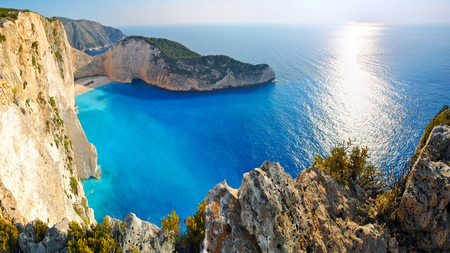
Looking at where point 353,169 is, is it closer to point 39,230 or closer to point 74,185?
point 39,230

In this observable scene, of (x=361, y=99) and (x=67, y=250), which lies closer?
(x=67, y=250)

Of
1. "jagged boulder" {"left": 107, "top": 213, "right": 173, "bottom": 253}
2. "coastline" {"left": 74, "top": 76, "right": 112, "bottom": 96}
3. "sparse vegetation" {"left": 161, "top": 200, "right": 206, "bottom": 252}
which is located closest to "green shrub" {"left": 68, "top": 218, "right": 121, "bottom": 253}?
"jagged boulder" {"left": 107, "top": 213, "right": 173, "bottom": 253}

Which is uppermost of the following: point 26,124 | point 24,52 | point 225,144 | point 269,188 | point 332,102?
point 24,52

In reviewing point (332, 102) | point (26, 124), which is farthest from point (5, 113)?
point (332, 102)

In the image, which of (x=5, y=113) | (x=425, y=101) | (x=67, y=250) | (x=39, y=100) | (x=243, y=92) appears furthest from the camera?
(x=243, y=92)

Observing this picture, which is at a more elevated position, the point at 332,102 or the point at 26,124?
the point at 26,124

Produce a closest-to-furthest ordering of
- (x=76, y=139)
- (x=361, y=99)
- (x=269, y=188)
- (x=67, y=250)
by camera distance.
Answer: (x=67, y=250)
(x=269, y=188)
(x=76, y=139)
(x=361, y=99)

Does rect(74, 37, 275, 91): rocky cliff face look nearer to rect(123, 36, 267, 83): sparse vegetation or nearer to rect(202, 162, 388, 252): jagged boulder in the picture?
rect(123, 36, 267, 83): sparse vegetation

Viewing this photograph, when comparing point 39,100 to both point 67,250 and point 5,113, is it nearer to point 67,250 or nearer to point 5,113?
point 5,113
